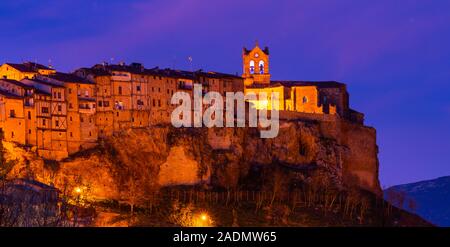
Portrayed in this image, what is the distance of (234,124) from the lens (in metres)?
73.8

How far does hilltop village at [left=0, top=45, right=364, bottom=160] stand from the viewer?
61.3 metres

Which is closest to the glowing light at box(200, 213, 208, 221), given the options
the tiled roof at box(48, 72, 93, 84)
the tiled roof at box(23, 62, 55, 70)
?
the tiled roof at box(48, 72, 93, 84)

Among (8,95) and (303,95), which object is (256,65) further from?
(8,95)

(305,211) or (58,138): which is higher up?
(58,138)

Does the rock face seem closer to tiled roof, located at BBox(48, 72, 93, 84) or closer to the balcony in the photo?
the balcony

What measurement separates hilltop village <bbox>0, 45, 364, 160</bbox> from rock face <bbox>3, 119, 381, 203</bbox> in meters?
1.49

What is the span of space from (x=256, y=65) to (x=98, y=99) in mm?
26593

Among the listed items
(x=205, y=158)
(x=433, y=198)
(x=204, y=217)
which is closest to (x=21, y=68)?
(x=205, y=158)

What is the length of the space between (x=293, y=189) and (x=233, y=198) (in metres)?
6.45

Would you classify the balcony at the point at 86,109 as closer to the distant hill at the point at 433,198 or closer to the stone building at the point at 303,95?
the stone building at the point at 303,95

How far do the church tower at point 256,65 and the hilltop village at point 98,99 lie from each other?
2764mm

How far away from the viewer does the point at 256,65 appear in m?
87.3
